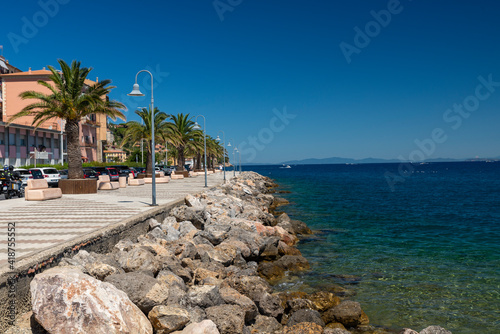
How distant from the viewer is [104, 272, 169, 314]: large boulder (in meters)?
6.14

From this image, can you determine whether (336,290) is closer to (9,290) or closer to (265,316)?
(265,316)

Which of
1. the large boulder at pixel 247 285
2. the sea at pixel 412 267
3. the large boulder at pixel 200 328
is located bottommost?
the sea at pixel 412 267

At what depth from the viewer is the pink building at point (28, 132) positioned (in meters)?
47.6

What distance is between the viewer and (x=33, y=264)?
6.07 metres

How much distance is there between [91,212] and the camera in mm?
13758

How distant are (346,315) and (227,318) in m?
2.83

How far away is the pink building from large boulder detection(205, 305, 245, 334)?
45073 mm

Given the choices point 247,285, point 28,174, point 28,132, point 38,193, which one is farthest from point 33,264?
point 28,132

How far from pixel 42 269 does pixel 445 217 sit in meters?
25.1

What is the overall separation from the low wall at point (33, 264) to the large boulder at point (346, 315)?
5094mm

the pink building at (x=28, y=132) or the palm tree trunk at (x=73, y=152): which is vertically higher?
the pink building at (x=28, y=132)

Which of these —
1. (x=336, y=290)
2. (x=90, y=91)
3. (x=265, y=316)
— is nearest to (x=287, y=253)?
(x=336, y=290)

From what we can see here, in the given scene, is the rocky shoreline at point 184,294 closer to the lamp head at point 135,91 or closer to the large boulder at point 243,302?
the large boulder at point 243,302

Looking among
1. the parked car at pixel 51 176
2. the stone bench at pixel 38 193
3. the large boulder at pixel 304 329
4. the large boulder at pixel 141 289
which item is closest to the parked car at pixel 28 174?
the parked car at pixel 51 176
